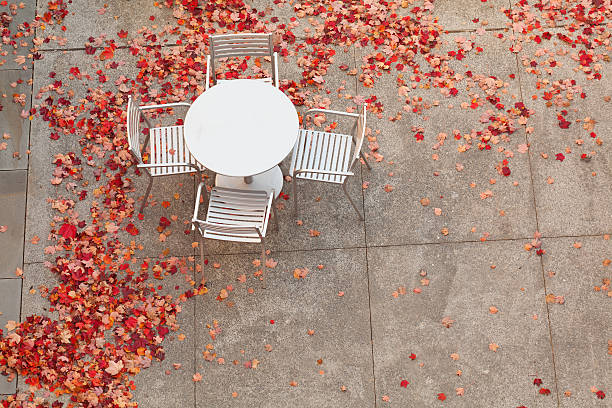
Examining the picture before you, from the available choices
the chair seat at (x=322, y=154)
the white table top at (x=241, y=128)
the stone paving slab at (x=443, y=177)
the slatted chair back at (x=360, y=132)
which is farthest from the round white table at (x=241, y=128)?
the stone paving slab at (x=443, y=177)

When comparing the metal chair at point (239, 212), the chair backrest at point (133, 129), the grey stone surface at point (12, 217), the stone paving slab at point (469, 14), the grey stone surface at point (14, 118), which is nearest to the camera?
the chair backrest at point (133, 129)

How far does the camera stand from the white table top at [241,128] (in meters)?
5.01

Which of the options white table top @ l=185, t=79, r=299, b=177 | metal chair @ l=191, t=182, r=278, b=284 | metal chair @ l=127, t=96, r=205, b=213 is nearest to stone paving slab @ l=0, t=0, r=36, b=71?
metal chair @ l=127, t=96, r=205, b=213

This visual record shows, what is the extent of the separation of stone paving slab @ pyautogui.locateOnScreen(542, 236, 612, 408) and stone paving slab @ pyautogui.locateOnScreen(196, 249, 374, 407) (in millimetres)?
1659

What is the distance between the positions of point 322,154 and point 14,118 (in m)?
3.09

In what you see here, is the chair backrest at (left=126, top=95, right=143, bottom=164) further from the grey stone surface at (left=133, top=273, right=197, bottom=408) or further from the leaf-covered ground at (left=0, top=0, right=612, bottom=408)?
the grey stone surface at (left=133, top=273, right=197, bottom=408)

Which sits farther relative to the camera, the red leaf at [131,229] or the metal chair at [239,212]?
the red leaf at [131,229]

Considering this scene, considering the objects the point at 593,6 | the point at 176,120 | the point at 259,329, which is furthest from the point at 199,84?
the point at 593,6

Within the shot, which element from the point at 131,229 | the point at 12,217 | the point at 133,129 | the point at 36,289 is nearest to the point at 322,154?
the point at 133,129

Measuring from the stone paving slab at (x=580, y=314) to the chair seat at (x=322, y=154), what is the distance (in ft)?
6.61

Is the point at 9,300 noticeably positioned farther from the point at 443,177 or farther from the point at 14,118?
the point at 443,177

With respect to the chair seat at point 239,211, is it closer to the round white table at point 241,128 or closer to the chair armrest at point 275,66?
the round white table at point 241,128

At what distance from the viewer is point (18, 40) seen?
20.8 feet

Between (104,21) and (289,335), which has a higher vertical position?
(104,21)
